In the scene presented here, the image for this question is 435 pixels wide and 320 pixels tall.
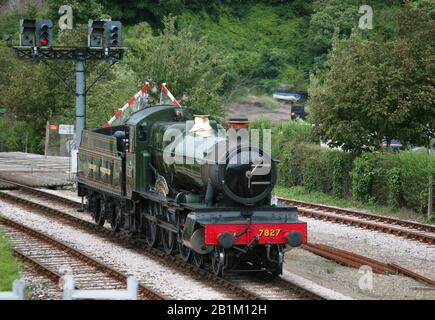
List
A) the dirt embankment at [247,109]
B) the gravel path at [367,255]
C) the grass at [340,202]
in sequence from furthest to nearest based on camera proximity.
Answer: the dirt embankment at [247,109]
the grass at [340,202]
the gravel path at [367,255]

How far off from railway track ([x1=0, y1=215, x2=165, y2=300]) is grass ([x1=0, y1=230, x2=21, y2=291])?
1.19 feet

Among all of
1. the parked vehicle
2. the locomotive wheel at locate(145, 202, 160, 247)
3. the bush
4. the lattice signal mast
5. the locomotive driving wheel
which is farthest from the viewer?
the parked vehicle

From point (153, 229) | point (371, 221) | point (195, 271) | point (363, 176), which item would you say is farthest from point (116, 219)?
point (363, 176)

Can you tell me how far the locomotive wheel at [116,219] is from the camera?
2287 centimetres

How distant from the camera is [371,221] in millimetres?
26000

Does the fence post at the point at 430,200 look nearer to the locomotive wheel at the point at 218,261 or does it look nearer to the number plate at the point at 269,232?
the number plate at the point at 269,232

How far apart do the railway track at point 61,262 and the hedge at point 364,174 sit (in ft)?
35.5

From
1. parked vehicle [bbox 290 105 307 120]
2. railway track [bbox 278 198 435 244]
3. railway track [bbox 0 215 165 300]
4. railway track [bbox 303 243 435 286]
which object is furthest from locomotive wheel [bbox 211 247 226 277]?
parked vehicle [bbox 290 105 307 120]

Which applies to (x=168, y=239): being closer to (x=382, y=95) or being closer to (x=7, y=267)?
(x=7, y=267)

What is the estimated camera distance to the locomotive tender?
665 inches

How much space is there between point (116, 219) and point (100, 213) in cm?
138

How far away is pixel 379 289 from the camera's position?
54.0ft

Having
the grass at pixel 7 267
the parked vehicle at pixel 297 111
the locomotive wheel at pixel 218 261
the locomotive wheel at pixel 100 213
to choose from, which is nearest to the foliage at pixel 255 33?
the parked vehicle at pixel 297 111

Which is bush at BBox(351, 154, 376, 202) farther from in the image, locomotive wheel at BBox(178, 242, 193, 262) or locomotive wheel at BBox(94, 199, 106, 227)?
locomotive wheel at BBox(178, 242, 193, 262)
